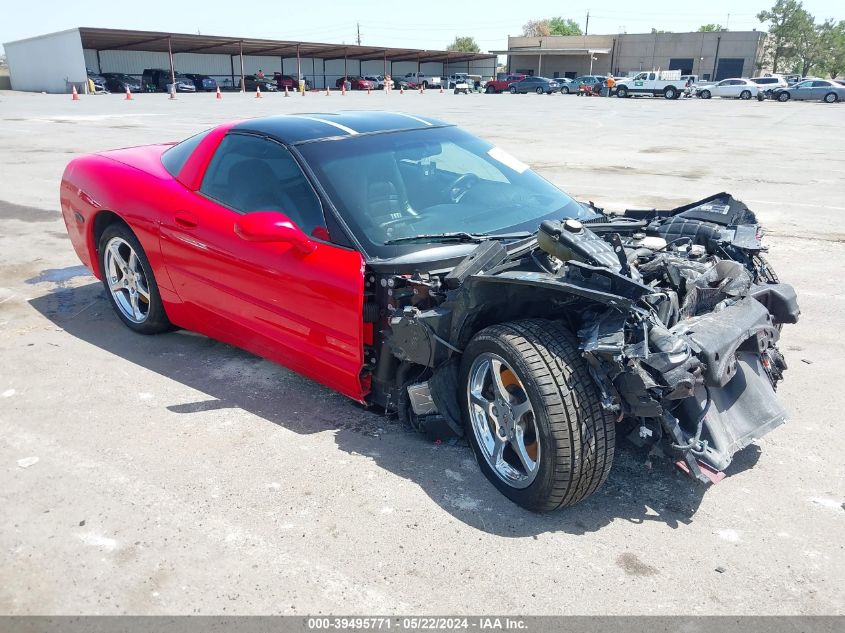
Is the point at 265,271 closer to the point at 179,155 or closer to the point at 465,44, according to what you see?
the point at 179,155

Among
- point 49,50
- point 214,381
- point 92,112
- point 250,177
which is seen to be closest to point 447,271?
point 250,177

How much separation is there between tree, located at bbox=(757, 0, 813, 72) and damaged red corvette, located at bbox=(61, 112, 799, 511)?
98.3 m

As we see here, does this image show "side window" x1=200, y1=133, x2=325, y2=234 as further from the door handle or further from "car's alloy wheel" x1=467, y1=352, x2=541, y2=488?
"car's alloy wheel" x1=467, y1=352, x2=541, y2=488

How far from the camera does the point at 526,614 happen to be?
2385mm

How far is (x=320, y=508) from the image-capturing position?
9.75ft

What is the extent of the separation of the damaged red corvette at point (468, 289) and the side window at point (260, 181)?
0.04ft

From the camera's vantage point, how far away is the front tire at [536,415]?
8.60 ft

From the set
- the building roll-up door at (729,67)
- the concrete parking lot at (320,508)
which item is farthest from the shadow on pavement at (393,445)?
the building roll-up door at (729,67)

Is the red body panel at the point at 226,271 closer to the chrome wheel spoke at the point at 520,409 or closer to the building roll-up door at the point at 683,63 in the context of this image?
the chrome wheel spoke at the point at 520,409

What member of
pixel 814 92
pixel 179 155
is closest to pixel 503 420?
pixel 179 155

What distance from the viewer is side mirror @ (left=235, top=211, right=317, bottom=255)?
3246 millimetres

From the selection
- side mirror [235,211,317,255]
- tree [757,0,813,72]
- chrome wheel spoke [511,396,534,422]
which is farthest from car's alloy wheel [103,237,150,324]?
tree [757,0,813,72]

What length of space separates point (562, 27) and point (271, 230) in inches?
5468

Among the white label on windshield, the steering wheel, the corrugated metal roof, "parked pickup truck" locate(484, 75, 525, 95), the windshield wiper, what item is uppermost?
the corrugated metal roof
